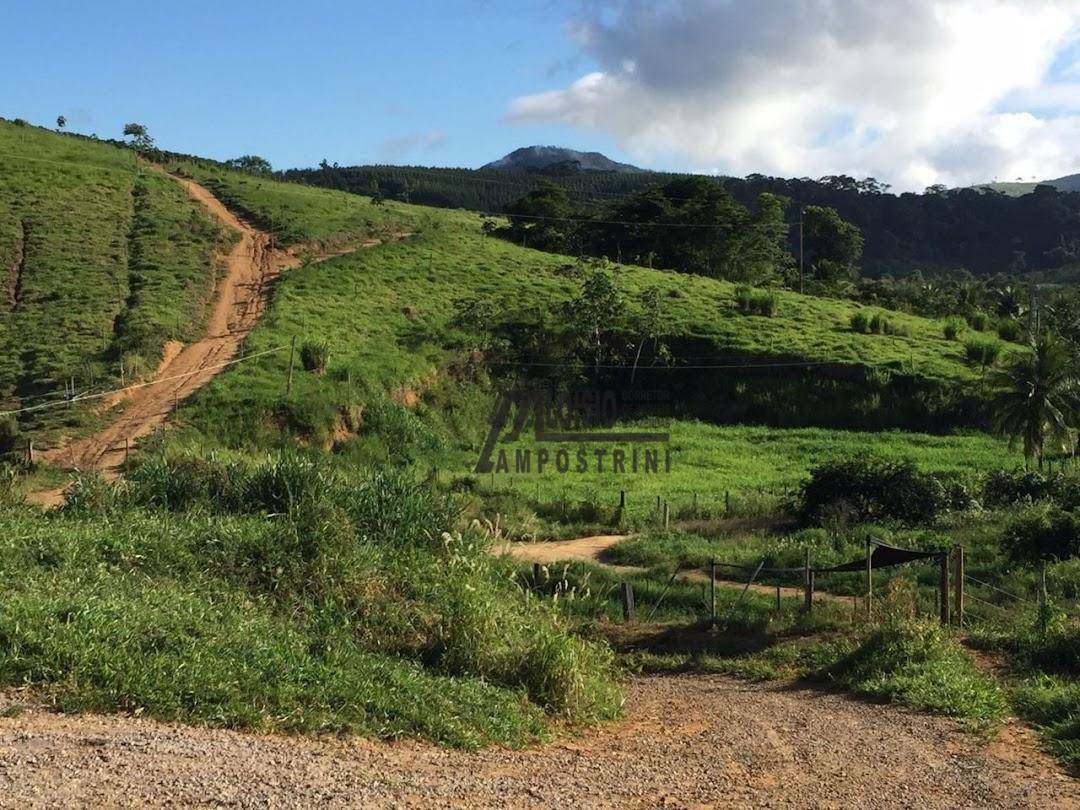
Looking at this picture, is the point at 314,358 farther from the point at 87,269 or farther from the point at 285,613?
the point at 285,613

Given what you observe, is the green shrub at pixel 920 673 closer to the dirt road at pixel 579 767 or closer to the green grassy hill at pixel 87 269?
the dirt road at pixel 579 767

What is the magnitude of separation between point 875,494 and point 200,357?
1884 centimetres

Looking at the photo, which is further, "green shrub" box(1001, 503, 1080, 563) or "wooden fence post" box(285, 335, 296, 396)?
"wooden fence post" box(285, 335, 296, 396)

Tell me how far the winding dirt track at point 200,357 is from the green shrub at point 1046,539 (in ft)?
55.9

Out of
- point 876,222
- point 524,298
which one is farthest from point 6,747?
point 876,222

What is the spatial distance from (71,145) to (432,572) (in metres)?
50.8

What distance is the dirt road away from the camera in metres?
4.67

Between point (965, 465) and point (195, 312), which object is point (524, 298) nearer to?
point (195, 312)

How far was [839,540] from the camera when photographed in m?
18.1

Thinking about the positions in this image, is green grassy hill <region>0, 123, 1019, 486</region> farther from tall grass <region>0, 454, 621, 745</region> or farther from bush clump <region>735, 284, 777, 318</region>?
tall grass <region>0, 454, 621, 745</region>

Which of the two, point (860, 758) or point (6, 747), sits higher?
point (6, 747)

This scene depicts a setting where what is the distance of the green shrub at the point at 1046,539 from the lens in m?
15.2
